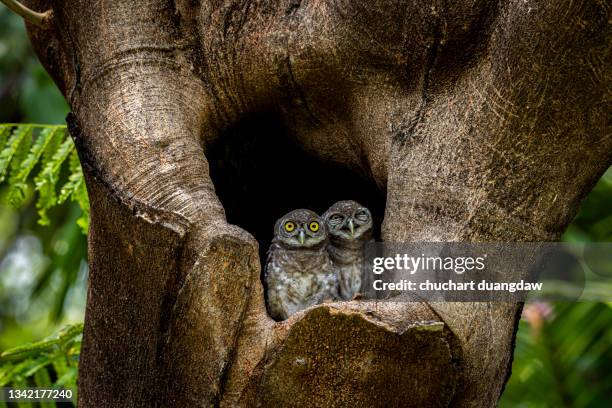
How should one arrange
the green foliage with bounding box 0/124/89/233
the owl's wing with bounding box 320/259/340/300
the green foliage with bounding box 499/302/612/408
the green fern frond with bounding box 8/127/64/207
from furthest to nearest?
the green foliage with bounding box 499/302/612/408 < the green foliage with bounding box 0/124/89/233 < the green fern frond with bounding box 8/127/64/207 < the owl's wing with bounding box 320/259/340/300

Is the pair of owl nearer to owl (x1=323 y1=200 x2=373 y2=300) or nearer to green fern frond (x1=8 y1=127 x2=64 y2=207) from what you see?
owl (x1=323 y1=200 x2=373 y2=300)

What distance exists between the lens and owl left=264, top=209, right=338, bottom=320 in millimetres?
3791

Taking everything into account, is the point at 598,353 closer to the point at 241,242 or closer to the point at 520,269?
the point at 520,269

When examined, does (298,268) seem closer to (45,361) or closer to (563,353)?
(45,361)

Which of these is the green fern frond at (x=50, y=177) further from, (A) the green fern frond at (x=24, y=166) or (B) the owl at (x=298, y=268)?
(B) the owl at (x=298, y=268)

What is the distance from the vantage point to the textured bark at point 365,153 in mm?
2594

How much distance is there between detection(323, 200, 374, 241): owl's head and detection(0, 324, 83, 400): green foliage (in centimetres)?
136

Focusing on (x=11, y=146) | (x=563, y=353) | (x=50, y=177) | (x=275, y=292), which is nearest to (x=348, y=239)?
(x=275, y=292)

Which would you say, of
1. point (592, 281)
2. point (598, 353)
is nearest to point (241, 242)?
point (592, 281)

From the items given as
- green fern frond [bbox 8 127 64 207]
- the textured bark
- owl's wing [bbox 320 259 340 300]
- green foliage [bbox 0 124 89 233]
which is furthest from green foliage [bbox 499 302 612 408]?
green fern frond [bbox 8 127 64 207]

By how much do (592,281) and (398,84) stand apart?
3.04 m

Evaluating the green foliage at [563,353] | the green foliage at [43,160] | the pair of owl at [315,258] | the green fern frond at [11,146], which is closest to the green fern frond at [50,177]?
the green foliage at [43,160]

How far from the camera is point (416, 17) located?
9.87 ft

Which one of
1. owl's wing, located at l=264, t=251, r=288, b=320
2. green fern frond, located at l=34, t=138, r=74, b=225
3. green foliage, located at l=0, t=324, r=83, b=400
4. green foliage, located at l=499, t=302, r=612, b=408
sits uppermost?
green fern frond, located at l=34, t=138, r=74, b=225
